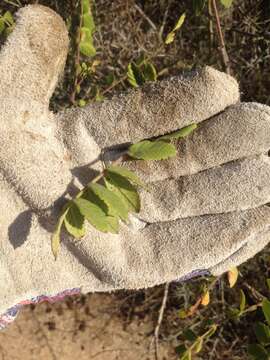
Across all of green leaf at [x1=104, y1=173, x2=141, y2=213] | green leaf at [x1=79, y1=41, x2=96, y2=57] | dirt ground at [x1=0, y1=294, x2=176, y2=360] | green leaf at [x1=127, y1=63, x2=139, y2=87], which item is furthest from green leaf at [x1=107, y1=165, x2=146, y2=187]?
dirt ground at [x1=0, y1=294, x2=176, y2=360]

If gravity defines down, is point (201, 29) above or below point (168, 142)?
below

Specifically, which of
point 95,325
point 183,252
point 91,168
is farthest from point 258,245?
point 95,325

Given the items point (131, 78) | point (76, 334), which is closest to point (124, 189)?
point (131, 78)

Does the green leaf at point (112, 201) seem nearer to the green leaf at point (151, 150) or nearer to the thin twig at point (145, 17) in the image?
the green leaf at point (151, 150)

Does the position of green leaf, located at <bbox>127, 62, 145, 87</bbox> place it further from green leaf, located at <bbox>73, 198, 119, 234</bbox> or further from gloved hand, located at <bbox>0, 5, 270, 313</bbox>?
green leaf, located at <bbox>73, 198, 119, 234</bbox>

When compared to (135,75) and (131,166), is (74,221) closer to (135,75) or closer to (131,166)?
(131,166)

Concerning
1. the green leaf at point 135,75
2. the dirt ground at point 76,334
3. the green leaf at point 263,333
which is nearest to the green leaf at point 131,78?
the green leaf at point 135,75

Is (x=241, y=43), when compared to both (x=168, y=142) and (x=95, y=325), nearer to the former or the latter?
(x=168, y=142)
